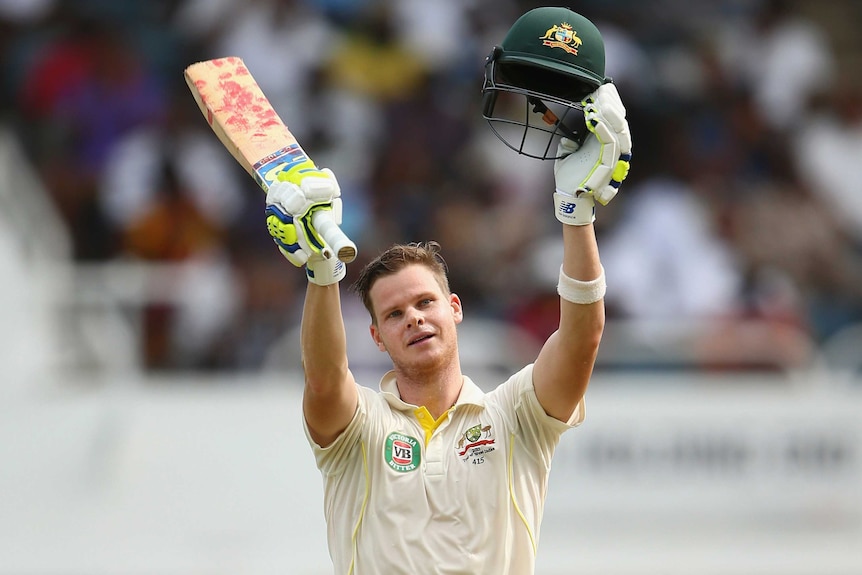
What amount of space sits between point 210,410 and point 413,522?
493 centimetres

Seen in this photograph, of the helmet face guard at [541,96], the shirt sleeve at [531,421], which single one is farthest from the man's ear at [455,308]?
the helmet face guard at [541,96]

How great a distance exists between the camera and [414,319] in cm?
429

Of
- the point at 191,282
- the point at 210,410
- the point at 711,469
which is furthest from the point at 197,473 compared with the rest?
the point at 711,469

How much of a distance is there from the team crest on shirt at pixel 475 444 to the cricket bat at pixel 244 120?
3.02ft

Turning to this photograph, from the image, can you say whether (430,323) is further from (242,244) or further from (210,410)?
(242,244)

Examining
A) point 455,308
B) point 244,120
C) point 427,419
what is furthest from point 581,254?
point 244,120

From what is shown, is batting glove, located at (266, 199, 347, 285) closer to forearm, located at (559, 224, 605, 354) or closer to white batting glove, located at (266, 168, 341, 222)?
white batting glove, located at (266, 168, 341, 222)

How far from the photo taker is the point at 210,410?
888 centimetres

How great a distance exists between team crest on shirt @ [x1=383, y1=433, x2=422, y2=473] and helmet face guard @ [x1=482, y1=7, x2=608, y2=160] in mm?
898

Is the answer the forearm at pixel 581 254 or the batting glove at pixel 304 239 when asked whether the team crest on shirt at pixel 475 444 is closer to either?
the forearm at pixel 581 254

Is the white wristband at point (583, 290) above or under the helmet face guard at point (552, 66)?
under

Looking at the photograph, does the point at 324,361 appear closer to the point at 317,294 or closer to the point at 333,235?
the point at 317,294

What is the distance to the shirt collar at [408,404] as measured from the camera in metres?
4.33

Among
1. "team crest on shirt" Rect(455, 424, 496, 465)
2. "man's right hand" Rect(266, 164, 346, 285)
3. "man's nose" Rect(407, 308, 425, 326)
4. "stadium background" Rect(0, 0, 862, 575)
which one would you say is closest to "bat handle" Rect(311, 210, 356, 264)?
"man's right hand" Rect(266, 164, 346, 285)
